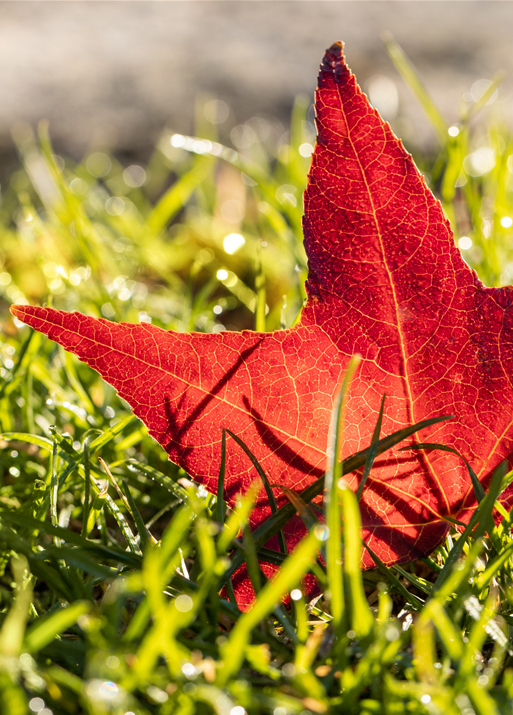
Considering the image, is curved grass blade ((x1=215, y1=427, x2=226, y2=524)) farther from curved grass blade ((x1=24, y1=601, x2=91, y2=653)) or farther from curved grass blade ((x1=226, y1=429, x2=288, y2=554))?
curved grass blade ((x1=24, y1=601, x2=91, y2=653))

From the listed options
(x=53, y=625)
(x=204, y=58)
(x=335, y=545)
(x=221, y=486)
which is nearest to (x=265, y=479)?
(x=221, y=486)

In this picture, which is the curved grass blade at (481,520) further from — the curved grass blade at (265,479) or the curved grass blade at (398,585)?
the curved grass blade at (265,479)

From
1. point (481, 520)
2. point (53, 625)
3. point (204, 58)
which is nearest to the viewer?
point (53, 625)

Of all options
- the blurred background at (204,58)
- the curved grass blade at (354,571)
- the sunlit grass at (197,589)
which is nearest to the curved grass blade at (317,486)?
the sunlit grass at (197,589)

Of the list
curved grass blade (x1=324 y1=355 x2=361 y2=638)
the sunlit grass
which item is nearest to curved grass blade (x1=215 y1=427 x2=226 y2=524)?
the sunlit grass

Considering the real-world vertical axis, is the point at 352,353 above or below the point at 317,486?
above

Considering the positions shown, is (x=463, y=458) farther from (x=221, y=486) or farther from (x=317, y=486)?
(x=221, y=486)
